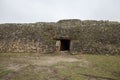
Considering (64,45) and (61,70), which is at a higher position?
(64,45)

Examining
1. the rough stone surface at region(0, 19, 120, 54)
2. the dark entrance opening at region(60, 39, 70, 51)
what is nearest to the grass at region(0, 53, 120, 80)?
the rough stone surface at region(0, 19, 120, 54)

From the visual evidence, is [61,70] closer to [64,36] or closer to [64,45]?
→ [64,36]

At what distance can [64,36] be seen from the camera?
725 inches

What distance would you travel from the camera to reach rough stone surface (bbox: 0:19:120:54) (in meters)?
17.5

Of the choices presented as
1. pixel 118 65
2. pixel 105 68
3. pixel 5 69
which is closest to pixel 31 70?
pixel 5 69

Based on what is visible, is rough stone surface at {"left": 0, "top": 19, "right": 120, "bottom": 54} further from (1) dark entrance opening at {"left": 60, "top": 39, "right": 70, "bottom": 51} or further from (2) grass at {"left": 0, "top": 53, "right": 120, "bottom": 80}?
(2) grass at {"left": 0, "top": 53, "right": 120, "bottom": 80}

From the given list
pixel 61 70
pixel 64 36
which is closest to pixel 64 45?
pixel 64 36

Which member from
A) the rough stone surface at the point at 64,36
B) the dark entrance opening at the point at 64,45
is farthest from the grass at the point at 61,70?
the dark entrance opening at the point at 64,45

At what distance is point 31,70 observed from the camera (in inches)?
469

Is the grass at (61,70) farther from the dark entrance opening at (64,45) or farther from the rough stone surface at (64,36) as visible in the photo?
the dark entrance opening at (64,45)

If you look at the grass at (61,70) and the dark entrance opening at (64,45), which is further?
the dark entrance opening at (64,45)

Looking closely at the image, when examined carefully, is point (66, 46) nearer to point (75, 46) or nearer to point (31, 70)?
point (75, 46)

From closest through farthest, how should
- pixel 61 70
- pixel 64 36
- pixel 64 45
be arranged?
pixel 61 70
pixel 64 36
pixel 64 45

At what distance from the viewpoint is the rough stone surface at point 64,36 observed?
17.5 meters
